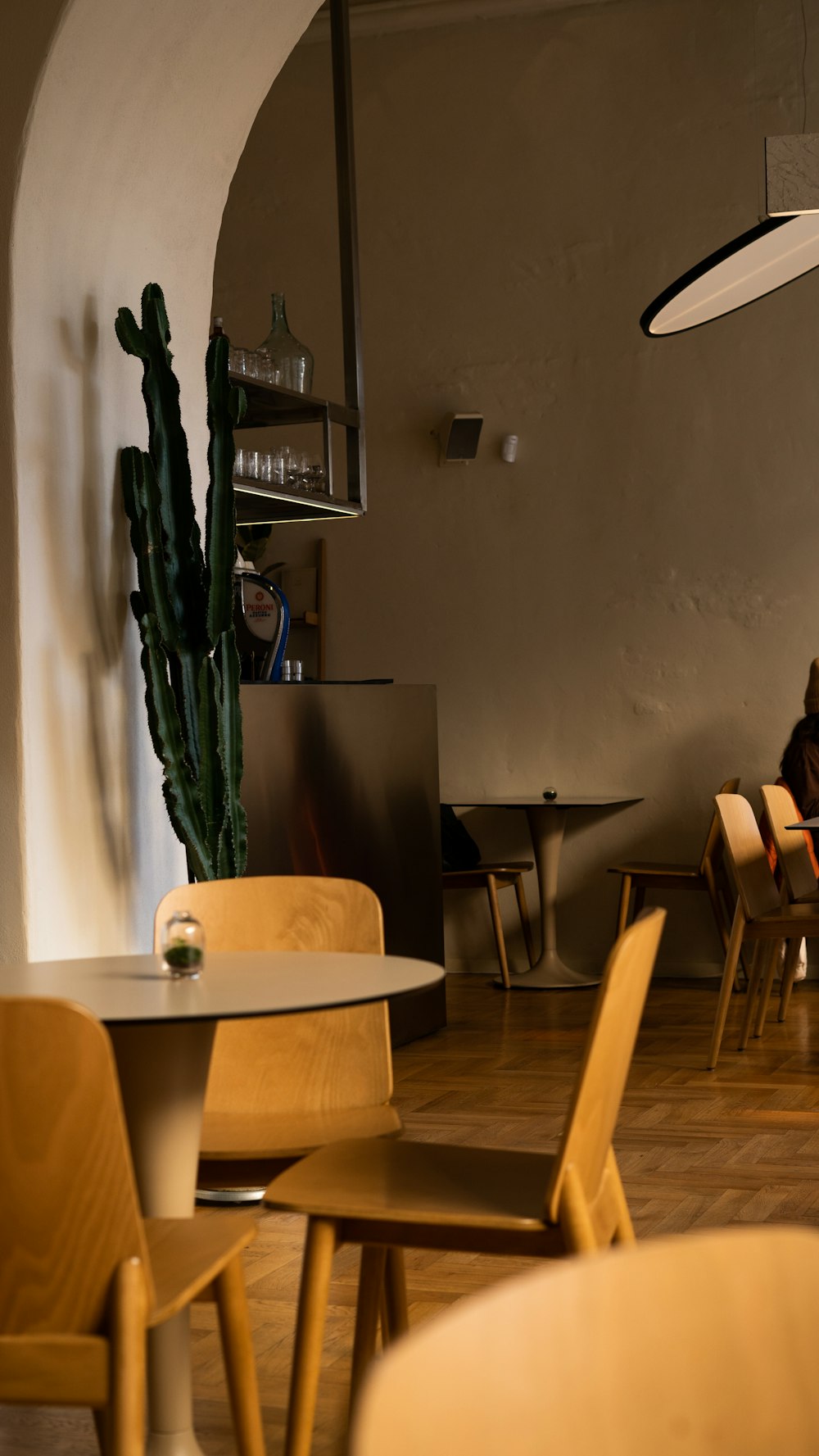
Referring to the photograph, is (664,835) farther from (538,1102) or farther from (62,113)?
(62,113)

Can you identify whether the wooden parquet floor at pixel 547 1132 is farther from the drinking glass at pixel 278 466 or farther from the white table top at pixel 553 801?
the drinking glass at pixel 278 466

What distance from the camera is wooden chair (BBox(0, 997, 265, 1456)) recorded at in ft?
5.06

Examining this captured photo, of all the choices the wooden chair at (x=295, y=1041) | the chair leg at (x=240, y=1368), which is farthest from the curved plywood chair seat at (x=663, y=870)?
the chair leg at (x=240, y=1368)

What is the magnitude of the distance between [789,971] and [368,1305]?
3943mm

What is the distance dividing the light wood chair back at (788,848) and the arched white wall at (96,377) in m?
2.28

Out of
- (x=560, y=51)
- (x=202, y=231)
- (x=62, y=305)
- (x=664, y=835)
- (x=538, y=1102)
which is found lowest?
(x=538, y=1102)

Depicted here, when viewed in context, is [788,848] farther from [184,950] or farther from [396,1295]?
[184,950]

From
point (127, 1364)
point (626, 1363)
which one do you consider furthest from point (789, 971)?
point (626, 1363)

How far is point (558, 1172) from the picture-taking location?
1817 mm

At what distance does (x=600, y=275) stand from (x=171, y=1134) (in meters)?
6.18

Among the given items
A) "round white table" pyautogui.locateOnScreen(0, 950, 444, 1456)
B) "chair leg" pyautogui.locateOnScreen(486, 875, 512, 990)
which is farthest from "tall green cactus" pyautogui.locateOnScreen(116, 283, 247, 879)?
"chair leg" pyautogui.locateOnScreen(486, 875, 512, 990)

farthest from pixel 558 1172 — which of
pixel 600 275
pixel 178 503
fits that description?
pixel 600 275

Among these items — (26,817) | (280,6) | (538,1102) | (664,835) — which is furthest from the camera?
(664,835)

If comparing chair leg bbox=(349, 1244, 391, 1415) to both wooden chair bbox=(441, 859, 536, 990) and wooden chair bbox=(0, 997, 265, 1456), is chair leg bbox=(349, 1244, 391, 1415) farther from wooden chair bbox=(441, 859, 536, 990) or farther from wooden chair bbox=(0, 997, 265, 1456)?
wooden chair bbox=(441, 859, 536, 990)
